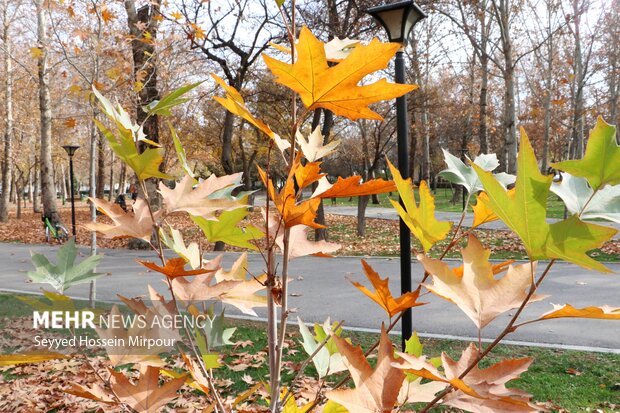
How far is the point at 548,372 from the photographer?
402 cm

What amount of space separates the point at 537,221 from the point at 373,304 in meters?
6.29

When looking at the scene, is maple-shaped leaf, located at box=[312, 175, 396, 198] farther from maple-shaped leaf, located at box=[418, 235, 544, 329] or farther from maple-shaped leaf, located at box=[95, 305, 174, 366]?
maple-shaped leaf, located at box=[95, 305, 174, 366]

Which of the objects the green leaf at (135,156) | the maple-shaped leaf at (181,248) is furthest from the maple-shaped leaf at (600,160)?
the maple-shaped leaf at (181,248)

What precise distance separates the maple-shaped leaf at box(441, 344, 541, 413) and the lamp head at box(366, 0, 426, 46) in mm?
4388

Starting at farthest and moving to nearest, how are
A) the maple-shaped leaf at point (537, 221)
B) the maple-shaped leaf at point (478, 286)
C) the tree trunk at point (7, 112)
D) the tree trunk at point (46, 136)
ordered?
the tree trunk at point (7, 112) → the tree trunk at point (46, 136) → the maple-shaped leaf at point (478, 286) → the maple-shaped leaf at point (537, 221)

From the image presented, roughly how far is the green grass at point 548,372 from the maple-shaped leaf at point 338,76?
8.77 ft

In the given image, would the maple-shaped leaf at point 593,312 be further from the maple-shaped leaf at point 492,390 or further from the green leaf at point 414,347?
the green leaf at point 414,347

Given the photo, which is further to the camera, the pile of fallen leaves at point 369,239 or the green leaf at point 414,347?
the pile of fallen leaves at point 369,239

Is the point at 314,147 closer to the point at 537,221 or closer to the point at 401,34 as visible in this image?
the point at 537,221

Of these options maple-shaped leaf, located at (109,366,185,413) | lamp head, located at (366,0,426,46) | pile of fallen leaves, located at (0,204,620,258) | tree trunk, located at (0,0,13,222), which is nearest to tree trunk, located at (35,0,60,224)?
pile of fallen leaves, located at (0,204,620,258)

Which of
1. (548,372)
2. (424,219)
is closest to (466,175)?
(424,219)

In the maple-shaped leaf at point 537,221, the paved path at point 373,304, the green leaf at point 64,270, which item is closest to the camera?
the maple-shaped leaf at point 537,221

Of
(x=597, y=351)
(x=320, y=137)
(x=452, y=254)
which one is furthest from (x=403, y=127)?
(x=452, y=254)

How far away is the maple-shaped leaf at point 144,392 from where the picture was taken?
2.68 feet
